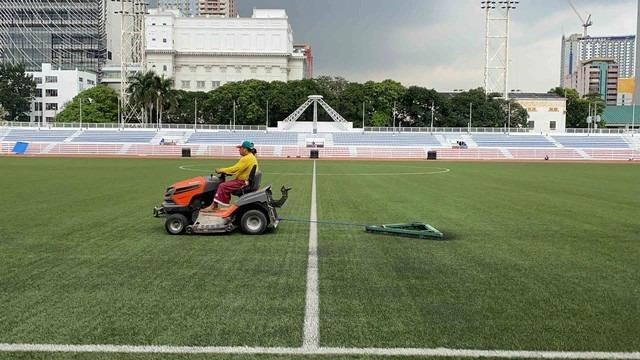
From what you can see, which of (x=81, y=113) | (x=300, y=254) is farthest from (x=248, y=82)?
(x=300, y=254)

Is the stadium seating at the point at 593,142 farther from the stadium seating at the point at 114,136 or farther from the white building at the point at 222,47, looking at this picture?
the white building at the point at 222,47

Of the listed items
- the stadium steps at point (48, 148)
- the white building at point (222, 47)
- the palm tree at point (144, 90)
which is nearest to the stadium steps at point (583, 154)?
the palm tree at point (144, 90)

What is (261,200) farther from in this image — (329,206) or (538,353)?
(538,353)

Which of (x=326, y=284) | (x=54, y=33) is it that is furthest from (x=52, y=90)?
(x=326, y=284)

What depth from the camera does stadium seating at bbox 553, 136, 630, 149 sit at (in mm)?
65062

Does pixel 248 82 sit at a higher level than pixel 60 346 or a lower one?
higher

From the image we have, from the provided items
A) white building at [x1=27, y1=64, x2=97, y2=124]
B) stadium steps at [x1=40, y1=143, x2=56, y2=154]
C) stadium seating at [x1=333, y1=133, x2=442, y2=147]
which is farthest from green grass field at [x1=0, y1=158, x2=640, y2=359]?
white building at [x1=27, y1=64, x2=97, y2=124]

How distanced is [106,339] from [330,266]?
10.8 feet

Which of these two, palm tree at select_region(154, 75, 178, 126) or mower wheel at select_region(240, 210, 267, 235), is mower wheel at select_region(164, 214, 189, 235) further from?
palm tree at select_region(154, 75, 178, 126)

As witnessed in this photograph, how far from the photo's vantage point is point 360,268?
6.99 metres

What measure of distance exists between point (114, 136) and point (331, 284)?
67455 millimetres

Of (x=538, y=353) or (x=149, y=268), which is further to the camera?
(x=149, y=268)

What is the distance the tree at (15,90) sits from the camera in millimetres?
100875

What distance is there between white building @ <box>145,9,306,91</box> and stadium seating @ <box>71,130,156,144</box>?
59435 millimetres
